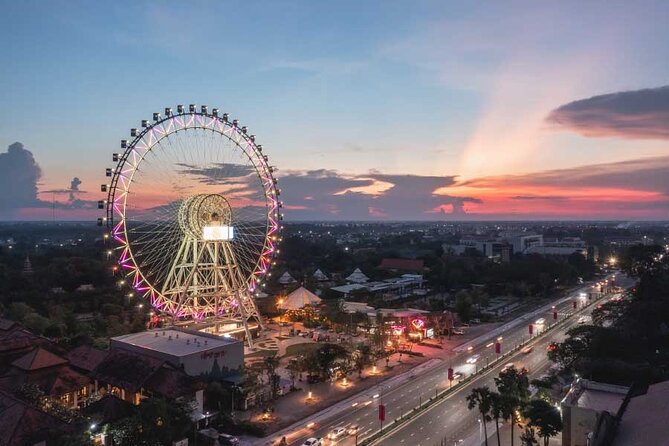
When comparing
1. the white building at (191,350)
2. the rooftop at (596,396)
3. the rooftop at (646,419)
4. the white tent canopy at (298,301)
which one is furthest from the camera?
the white tent canopy at (298,301)

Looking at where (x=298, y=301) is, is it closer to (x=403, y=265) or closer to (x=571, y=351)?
(x=571, y=351)

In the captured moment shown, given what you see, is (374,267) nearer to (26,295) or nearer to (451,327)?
(451,327)

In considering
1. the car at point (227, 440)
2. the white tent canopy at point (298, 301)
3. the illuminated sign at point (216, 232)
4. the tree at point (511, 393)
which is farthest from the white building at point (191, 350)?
the white tent canopy at point (298, 301)

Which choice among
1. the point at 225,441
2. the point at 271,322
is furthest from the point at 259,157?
the point at 225,441

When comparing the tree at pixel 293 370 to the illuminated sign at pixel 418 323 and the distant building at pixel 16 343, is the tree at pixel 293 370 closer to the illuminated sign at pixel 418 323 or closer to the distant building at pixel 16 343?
the illuminated sign at pixel 418 323

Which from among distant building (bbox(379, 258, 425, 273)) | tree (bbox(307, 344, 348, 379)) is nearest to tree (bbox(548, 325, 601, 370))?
tree (bbox(307, 344, 348, 379))
